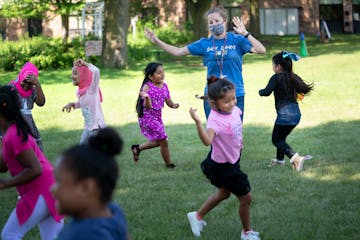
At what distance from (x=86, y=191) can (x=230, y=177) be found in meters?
3.06

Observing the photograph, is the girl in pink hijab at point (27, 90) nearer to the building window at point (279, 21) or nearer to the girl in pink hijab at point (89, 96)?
the girl in pink hijab at point (89, 96)

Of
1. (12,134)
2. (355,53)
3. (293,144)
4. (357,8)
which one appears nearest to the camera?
(12,134)

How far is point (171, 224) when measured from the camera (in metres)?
6.81

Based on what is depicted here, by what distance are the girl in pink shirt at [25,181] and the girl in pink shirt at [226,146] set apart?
5.53ft

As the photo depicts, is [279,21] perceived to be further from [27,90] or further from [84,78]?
[27,90]

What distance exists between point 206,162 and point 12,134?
7.15 feet

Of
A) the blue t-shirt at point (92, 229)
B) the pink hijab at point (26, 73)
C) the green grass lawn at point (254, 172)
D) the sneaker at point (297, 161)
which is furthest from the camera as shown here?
the sneaker at point (297, 161)

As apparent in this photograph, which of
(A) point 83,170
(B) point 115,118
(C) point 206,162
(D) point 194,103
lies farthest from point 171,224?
(D) point 194,103

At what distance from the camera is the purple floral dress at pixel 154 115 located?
973cm

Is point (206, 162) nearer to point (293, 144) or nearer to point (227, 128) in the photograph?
point (227, 128)

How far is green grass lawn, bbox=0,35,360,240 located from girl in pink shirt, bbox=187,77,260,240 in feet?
1.53

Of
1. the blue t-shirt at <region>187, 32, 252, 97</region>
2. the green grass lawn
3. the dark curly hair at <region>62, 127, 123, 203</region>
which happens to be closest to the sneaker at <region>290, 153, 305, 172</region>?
the green grass lawn

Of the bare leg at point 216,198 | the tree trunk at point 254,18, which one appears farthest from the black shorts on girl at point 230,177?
the tree trunk at point 254,18

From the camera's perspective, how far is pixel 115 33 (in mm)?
26234
